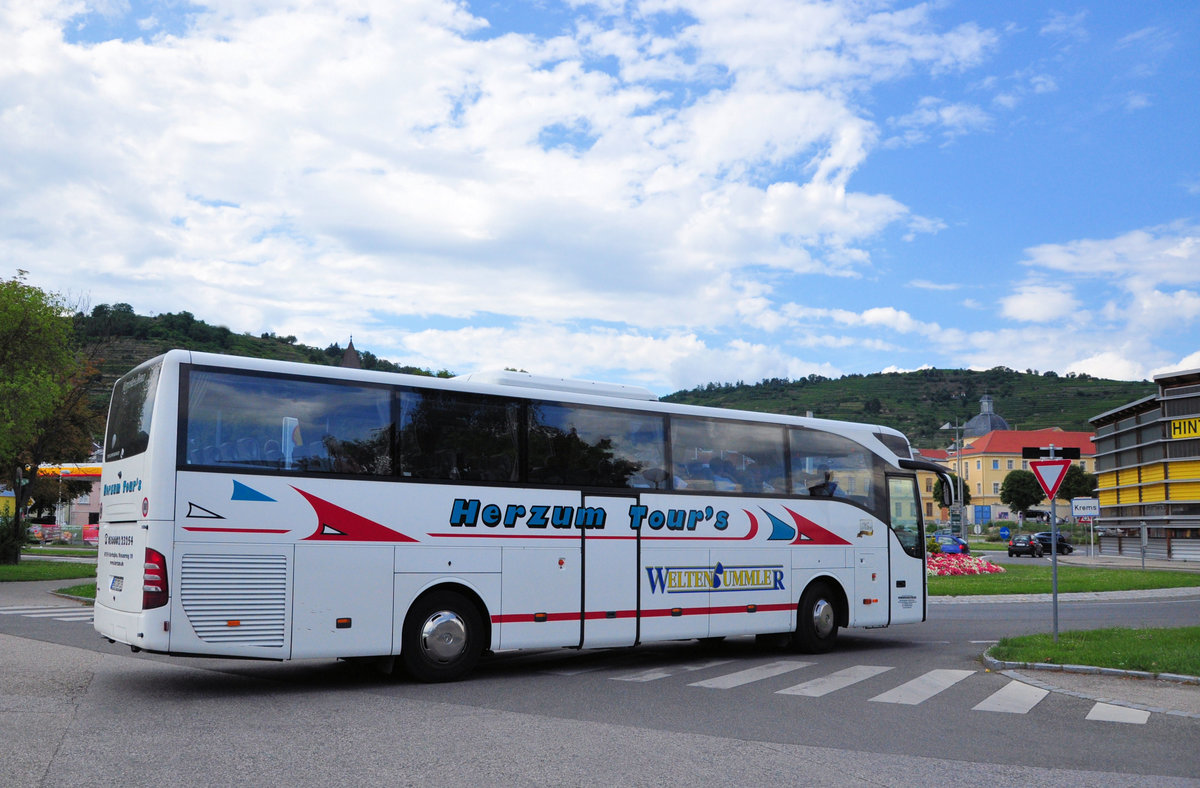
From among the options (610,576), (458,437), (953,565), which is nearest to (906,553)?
(610,576)

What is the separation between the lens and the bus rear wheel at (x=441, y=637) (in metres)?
10.9

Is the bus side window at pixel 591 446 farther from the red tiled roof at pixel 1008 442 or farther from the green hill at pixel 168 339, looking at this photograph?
the red tiled roof at pixel 1008 442

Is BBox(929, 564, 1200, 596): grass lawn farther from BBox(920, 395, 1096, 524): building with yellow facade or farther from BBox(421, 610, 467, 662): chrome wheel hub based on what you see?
BBox(920, 395, 1096, 524): building with yellow facade

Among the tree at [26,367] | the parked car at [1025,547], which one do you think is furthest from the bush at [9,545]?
the parked car at [1025,547]

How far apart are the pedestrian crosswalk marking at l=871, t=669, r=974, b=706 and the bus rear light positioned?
683 cm

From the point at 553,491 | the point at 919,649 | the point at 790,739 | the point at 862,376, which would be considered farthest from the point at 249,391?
the point at 862,376

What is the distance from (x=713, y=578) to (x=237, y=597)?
20.0 feet

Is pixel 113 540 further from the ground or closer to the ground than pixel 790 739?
further from the ground

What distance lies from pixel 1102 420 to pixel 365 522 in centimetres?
6730

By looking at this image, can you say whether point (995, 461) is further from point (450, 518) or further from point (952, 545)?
point (450, 518)

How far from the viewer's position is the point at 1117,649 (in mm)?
12836

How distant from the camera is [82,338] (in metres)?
48.1

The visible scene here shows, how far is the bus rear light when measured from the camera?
943 centimetres

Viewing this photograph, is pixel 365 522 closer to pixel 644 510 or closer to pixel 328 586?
pixel 328 586
